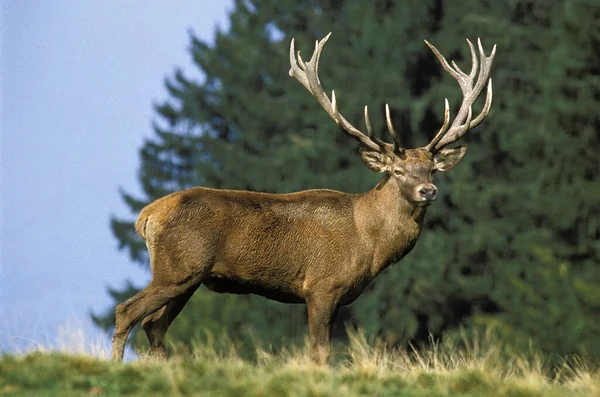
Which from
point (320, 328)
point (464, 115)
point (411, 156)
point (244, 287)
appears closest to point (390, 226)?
point (411, 156)

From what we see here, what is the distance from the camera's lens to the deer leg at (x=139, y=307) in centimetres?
857

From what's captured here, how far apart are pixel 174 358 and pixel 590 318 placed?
16513mm

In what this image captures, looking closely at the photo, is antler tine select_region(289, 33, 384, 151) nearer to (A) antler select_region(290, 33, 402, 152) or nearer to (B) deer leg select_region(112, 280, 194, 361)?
(A) antler select_region(290, 33, 402, 152)

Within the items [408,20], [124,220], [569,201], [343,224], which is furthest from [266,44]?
[343,224]

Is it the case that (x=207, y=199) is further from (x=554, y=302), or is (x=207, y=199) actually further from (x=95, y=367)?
(x=554, y=302)

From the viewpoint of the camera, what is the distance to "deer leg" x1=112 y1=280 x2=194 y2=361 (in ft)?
28.1

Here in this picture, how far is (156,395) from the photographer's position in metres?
6.82

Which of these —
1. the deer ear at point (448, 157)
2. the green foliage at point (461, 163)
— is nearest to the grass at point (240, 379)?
the deer ear at point (448, 157)

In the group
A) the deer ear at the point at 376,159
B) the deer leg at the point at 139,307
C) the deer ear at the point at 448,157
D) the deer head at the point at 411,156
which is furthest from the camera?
the deer ear at the point at 448,157

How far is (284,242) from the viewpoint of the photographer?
29.8ft

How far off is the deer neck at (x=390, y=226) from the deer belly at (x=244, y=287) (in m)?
0.81

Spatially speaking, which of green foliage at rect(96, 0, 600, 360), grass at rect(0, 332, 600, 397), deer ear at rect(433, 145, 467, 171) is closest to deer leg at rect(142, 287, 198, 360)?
grass at rect(0, 332, 600, 397)

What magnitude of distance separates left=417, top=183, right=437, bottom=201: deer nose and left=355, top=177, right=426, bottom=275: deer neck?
233 millimetres

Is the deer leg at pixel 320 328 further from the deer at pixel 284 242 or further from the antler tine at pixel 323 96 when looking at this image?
the antler tine at pixel 323 96
